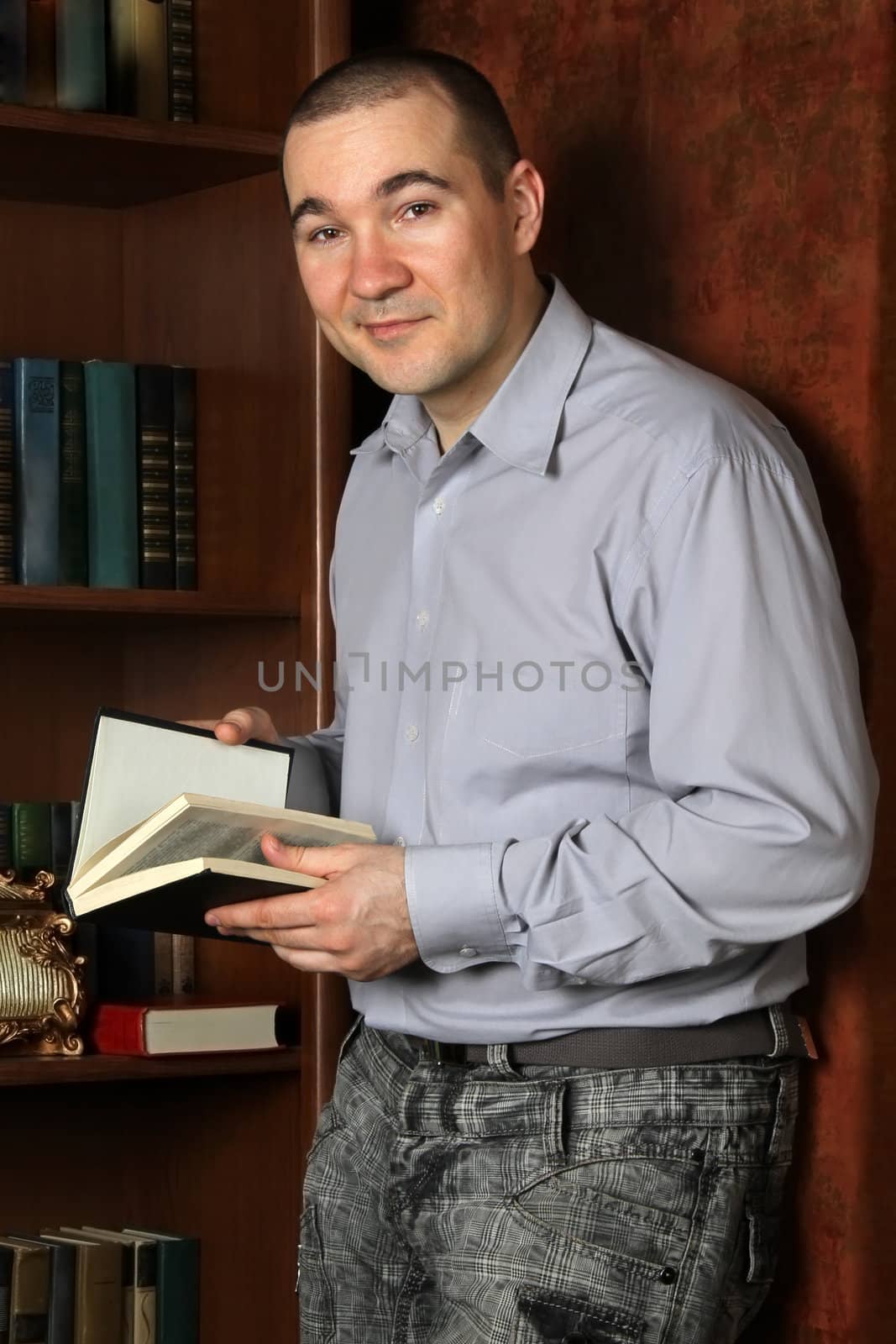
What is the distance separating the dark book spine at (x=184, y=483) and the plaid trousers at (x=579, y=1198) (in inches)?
30.9

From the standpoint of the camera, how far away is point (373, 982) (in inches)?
60.1

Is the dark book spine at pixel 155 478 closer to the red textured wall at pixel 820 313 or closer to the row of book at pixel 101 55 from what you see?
the row of book at pixel 101 55

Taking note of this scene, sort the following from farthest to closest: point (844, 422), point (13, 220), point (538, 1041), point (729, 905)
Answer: point (13, 220) → point (844, 422) → point (538, 1041) → point (729, 905)

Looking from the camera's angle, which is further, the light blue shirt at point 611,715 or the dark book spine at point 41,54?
the dark book spine at point 41,54

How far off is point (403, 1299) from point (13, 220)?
60.1 inches

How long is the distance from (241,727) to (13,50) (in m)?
0.89

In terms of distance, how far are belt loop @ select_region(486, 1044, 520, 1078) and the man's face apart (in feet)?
1.94

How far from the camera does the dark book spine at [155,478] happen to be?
80.2 inches

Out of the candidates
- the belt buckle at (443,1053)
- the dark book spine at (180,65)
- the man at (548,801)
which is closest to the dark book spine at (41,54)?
the dark book spine at (180,65)

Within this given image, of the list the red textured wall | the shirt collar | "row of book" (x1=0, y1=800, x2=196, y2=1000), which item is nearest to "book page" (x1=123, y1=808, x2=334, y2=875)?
the shirt collar

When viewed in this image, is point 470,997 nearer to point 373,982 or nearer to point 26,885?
point 373,982

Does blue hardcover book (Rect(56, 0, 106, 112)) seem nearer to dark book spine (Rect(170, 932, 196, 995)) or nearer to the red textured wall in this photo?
the red textured wall

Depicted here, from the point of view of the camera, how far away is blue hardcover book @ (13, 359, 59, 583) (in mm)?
1970

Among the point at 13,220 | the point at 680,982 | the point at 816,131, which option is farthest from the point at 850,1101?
the point at 13,220
